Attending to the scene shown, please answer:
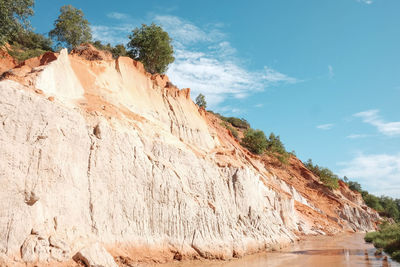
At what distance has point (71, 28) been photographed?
31516 mm

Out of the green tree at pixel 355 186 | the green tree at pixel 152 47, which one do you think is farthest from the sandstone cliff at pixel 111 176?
the green tree at pixel 355 186

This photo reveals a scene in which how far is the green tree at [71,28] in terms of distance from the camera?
31.7 meters

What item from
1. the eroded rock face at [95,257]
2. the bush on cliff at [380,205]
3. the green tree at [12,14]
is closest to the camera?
the eroded rock face at [95,257]

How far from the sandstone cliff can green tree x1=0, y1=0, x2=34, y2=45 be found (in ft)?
11.4

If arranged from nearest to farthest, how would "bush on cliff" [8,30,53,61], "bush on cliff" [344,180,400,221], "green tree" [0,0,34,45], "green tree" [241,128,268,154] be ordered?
"green tree" [0,0,34,45] → "bush on cliff" [8,30,53,61] → "green tree" [241,128,268,154] → "bush on cliff" [344,180,400,221]

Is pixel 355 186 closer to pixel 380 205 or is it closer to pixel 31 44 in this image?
pixel 380 205

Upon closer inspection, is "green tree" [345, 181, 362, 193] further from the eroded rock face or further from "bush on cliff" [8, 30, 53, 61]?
the eroded rock face

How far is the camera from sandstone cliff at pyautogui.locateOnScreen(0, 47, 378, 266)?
9461 mm

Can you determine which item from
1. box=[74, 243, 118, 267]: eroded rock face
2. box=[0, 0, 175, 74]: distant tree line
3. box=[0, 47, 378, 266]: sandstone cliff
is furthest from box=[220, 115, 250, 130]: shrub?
box=[74, 243, 118, 267]: eroded rock face

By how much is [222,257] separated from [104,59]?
1230 cm

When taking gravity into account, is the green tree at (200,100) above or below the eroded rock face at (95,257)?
above

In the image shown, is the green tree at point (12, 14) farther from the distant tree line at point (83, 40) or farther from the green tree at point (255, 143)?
the green tree at point (255, 143)

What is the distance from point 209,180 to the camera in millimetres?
16953

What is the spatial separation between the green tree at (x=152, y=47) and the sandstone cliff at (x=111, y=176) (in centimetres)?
829
